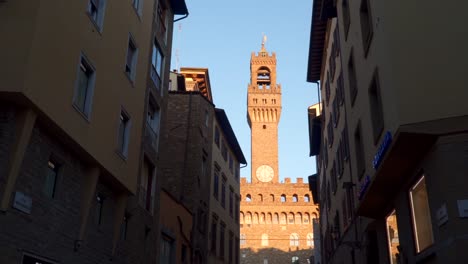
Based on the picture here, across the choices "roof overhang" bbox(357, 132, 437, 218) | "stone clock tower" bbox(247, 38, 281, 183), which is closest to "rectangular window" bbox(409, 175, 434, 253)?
"roof overhang" bbox(357, 132, 437, 218)

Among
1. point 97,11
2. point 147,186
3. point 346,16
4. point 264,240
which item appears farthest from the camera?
point 264,240

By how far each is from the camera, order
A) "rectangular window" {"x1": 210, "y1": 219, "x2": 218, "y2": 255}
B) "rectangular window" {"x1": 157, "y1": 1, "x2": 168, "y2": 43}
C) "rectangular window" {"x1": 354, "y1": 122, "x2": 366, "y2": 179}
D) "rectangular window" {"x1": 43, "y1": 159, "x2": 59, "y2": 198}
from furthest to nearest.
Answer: "rectangular window" {"x1": 210, "y1": 219, "x2": 218, "y2": 255} → "rectangular window" {"x1": 157, "y1": 1, "x2": 168, "y2": 43} → "rectangular window" {"x1": 354, "y1": 122, "x2": 366, "y2": 179} → "rectangular window" {"x1": 43, "y1": 159, "x2": 59, "y2": 198}

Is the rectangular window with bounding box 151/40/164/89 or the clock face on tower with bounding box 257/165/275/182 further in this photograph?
the clock face on tower with bounding box 257/165/275/182

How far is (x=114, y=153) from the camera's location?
15.1 metres

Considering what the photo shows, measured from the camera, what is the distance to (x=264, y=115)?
90938 mm

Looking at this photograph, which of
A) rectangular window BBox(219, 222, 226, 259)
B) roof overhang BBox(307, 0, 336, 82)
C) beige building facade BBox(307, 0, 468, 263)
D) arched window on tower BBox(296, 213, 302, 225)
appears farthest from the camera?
arched window on tower BBox(296, 213, 302, 225)

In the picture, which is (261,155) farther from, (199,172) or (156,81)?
(156,81)

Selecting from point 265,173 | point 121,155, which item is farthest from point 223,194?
point 265,173

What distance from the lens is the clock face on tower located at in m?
84.5

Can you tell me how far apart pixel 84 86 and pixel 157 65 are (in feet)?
24.5

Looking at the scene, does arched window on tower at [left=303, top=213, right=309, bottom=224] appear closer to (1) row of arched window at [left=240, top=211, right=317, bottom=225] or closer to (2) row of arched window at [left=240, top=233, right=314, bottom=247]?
(1) row of arched window at [left=240, top=211, right=317, bottom=225]

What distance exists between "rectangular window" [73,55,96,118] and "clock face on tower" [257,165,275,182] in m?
71.6

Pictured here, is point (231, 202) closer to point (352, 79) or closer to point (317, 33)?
point (317, 33)

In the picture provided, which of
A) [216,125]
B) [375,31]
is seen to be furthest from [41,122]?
[216,125]
